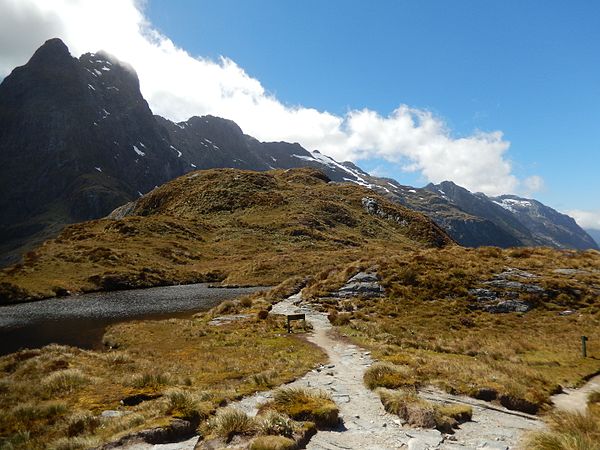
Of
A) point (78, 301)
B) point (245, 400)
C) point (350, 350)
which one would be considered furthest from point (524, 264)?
point (78, 301)

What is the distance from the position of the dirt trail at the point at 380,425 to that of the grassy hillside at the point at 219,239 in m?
71.0

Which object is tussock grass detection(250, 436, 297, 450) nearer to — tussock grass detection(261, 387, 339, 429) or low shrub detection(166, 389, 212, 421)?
tussock grass detection(261, 387, 339, 429)

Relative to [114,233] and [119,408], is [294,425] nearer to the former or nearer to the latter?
[119,408]

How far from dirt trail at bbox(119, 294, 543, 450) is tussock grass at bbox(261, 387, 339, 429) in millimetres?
508

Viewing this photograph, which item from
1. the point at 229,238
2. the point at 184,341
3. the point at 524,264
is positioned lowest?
the point at 184,341

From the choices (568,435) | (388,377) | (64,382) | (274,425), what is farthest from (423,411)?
(64,382)

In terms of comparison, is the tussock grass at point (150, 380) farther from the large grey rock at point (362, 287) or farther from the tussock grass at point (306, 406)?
the large grey rock at point (362, 287)

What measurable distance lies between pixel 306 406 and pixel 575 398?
12.9m

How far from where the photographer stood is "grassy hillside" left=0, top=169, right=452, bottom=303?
295 ft

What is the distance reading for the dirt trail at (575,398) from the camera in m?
17.2

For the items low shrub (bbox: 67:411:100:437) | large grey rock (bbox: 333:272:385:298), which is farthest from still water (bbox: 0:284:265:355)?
low shrub (bbox: 67:411:100:437)

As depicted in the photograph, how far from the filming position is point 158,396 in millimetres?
17406

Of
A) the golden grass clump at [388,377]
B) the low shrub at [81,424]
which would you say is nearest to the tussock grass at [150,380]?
the low shrub at [81,424]

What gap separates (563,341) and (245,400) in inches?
972
